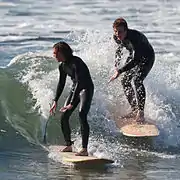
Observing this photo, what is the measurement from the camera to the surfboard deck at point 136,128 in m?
11.0

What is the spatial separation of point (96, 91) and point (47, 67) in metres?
1.80

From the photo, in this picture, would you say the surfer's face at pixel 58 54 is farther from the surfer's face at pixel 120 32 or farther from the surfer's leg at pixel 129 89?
the surfer's leg at pixel 129 89

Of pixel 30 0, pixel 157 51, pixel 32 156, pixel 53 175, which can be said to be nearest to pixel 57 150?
pixel 32 156

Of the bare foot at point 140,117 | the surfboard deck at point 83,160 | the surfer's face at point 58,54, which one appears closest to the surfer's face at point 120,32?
the surfer's face at point 58,54

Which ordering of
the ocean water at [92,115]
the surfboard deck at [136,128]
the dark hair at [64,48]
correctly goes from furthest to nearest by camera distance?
the surfboard deck at [136,128]
the ocean water at [92,115]
the dark hair at [64,48]

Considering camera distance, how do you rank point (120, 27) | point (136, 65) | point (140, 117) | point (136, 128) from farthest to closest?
1. point (140, 117)
2. point (136, 65)
3. point (136, 128)
4. point (120, 27)

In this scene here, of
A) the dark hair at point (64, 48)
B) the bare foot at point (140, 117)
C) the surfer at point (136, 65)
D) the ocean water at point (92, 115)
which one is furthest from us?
the bare foot at point (140, 117)

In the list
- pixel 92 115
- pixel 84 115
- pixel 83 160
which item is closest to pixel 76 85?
pixel 84 115

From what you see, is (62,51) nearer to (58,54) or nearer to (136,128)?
(58,54)

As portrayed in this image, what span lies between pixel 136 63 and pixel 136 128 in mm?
1029

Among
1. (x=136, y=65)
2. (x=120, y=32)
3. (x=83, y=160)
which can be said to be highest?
(x=120, y=32)

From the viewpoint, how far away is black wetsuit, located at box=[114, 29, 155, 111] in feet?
36.7

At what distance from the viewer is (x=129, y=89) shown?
11680 millimetres

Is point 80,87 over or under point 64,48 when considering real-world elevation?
under
